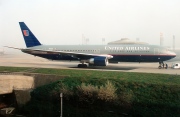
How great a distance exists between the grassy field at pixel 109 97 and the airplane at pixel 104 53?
10.1 metres

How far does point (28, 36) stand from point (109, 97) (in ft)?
76.9

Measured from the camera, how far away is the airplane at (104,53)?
29000mm

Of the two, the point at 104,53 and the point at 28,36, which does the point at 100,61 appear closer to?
the point at 104,53

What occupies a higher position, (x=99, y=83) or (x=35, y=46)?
(x=35, y=46)

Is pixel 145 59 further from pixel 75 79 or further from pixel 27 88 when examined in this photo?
pixel 27 88

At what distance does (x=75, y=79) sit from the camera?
19.3 m

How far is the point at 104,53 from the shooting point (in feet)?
102

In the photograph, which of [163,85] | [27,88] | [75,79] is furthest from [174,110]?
[27,88]

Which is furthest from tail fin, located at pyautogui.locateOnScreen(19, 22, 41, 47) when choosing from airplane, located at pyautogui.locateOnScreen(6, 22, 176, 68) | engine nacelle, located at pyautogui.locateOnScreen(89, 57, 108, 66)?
engine nacelle, located at pyautogui.locateOnScreen(89, 57, 108, 66)

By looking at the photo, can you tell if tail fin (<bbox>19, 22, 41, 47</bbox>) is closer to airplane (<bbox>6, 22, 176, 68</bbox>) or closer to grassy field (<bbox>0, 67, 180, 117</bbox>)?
airplane (<bbox>6, 22, 176, 68</bbox>)

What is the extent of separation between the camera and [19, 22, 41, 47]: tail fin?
35.0 metres

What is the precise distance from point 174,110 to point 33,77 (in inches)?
529

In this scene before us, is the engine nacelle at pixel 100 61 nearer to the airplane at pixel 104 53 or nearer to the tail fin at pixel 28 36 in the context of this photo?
the airplane at pixel 104 53

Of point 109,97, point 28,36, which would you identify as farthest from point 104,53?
point 109,97
